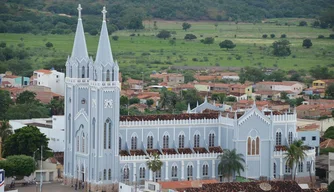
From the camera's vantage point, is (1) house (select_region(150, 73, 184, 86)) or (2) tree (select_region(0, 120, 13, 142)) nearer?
(2) tree (select_region(0, 120, 13, 142))

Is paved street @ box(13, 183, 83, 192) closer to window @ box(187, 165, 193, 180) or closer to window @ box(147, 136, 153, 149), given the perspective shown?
window @ box(147, 136, 153, 149)

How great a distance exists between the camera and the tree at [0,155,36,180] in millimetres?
73625

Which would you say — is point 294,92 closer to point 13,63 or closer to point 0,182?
point 13,63

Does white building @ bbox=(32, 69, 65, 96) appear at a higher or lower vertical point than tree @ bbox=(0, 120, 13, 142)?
higher

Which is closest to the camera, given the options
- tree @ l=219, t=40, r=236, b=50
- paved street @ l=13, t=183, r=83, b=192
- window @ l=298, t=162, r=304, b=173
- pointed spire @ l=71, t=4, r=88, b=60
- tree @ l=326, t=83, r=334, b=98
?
paved street @ l=13, t=183, r=83, b=192

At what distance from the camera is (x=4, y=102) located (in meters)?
103

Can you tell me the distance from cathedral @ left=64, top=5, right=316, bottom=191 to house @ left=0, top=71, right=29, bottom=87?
46.9 meters

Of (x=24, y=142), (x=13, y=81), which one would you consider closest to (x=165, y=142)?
(x=24, y=142)

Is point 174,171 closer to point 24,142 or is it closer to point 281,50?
point 24,142

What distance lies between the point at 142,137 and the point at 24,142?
736 cm

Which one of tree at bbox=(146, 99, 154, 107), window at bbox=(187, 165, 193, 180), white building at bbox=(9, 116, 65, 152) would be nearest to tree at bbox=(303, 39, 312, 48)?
tree at bbox=(146, 99, 154, 107)

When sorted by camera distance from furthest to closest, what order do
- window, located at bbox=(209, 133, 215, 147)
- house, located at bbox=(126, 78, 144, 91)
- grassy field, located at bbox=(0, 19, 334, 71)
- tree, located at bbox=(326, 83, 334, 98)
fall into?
grassy field, located at bbox=(0, 19, 334, 71) < house, located at bbox=(126, 78, 144, 91) < tree, located at bbox=(326, 83, 334, 98) < window, located at bbox=(209, 133, 215, 147)

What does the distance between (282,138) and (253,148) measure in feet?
7.60

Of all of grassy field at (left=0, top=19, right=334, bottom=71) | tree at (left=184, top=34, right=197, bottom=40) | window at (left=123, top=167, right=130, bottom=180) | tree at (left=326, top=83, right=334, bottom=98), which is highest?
tree at (left=184, top=34, right=197, bottom=40)
